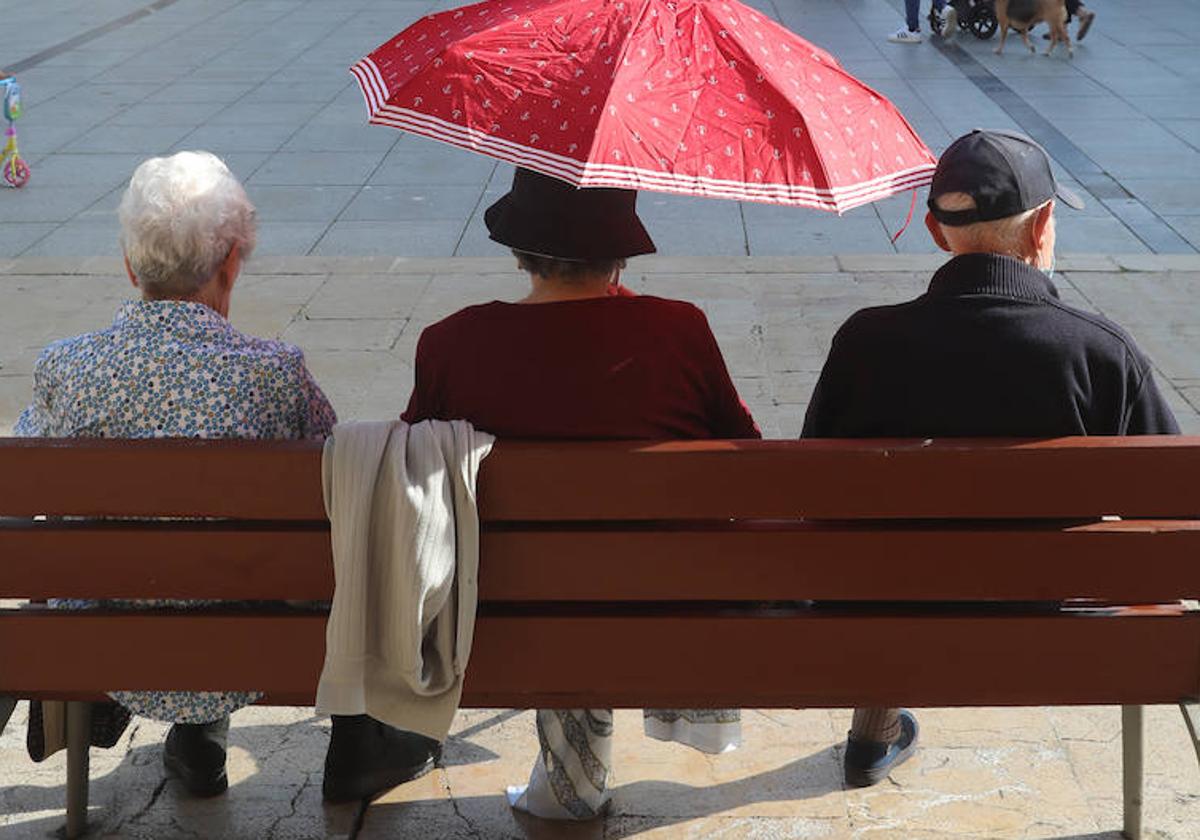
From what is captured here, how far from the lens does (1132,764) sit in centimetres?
321

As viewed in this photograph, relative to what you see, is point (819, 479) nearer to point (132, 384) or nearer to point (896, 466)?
point (896, 466)

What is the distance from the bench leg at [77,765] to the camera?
3.18 m

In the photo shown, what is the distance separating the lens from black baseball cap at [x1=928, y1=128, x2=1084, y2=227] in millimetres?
2996

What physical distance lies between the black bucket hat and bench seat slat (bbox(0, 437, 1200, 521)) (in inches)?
19.5

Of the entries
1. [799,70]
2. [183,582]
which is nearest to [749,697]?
[183,582]

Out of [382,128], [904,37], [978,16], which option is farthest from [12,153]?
[978,16]

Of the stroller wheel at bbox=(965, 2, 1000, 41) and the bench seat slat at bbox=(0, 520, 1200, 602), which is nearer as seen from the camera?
the bench seat slat at bbox=(0, 520, 1200, 602)

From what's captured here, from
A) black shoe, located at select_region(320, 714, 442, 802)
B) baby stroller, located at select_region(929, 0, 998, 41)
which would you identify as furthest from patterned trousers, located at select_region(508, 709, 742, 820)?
baby stroller, located at select_region(929, 0, 998, 41)

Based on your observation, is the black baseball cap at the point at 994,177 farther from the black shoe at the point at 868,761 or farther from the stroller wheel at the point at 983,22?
the stroller wheel at the point at 983,22

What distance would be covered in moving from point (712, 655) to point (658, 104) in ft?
3.38

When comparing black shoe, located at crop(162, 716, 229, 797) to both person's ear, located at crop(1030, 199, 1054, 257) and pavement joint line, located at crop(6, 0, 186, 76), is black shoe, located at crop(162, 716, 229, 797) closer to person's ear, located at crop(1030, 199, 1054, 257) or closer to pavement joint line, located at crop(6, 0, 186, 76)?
person's ear, located at crop(1030, 199, 1054, 257)

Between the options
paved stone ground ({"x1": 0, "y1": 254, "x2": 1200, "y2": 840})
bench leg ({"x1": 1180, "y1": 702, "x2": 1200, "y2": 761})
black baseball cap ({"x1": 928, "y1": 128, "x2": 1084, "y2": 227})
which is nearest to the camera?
bench leg ({"x1": 1180, "y1": 702, "x2": 1200, "y2": 761})

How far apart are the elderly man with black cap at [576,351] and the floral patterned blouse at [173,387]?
0.27 metres

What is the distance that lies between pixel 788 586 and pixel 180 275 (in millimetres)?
1345
